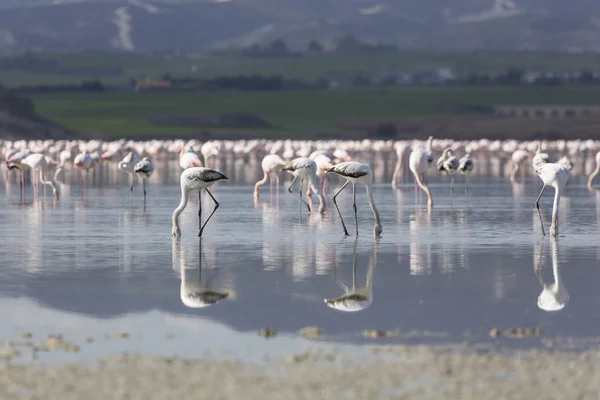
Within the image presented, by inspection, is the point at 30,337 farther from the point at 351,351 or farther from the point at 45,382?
the point at 351,351

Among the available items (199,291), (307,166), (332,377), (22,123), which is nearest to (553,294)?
(199,291)

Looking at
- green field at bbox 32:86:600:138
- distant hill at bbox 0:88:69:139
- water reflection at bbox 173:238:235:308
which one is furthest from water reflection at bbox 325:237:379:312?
green field at bbox 32:86:600:138

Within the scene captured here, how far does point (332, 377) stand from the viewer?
1077cm

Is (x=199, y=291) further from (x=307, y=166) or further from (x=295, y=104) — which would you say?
(x=295, y=104)

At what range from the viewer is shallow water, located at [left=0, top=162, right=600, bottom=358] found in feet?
42.6

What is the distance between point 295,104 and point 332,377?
137m

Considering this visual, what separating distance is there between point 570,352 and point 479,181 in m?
29.8

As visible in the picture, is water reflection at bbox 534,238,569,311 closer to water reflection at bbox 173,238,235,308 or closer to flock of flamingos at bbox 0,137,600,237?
water reflection at bbox 173,238,235,308

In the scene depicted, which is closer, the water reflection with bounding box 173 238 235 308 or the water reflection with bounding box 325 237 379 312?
the water reflection with bounding box 325 237 379 312

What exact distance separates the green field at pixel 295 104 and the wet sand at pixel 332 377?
10793cm

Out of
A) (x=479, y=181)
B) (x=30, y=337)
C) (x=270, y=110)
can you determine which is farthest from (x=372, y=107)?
(x=30, y=337)

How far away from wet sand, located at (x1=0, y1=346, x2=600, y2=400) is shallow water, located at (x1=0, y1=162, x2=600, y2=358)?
619 mm

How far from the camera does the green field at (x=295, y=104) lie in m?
128

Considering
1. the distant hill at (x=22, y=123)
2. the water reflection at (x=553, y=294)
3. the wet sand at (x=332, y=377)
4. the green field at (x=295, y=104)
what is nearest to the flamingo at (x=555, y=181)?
the water reflection at (x=553, y=294)
